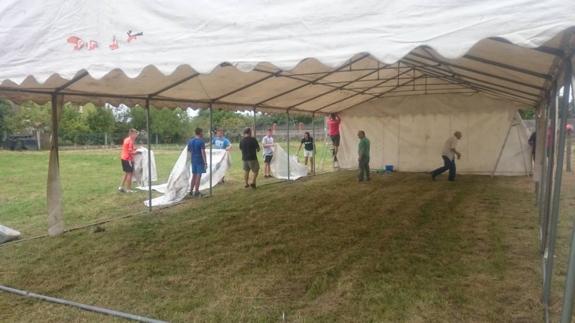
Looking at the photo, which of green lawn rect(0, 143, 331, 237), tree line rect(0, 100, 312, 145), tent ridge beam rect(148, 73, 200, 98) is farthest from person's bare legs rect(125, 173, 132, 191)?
tree line rect(0, 100, 312, 145)

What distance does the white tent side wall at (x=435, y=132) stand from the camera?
12.7m

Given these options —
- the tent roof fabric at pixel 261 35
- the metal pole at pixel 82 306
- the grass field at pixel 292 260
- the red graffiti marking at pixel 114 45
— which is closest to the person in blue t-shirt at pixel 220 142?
the grass field at pixel 292 260

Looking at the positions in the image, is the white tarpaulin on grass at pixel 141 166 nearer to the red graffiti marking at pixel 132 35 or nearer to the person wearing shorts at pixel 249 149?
the person wearing shorts at pixel 249 149

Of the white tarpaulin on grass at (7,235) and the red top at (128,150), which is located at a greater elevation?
the red top at (128,150)

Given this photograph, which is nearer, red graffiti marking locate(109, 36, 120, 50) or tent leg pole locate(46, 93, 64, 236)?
red graffiti marking locate(109, 36, 120, 50)

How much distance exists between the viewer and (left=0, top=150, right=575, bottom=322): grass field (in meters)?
3.57

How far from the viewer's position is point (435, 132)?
13656mm

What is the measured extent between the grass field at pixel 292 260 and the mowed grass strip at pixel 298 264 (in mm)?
17

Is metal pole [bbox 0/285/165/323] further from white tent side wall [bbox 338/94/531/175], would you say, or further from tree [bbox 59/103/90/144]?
tree [bbox 59/103/90/144]

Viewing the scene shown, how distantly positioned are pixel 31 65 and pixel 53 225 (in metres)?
2.97

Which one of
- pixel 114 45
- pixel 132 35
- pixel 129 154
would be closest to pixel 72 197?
pixel 129 154

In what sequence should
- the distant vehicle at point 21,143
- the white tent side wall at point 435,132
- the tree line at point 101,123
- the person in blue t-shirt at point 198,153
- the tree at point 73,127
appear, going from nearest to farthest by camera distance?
1. the person in blue t-shirt at point 198,153
2. the white tent side wall at point 435,132
3. the distant vehicle at point 21,143
4. the tree line at point 101,123
5. the tree at point 73,127

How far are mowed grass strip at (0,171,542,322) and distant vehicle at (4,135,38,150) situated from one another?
25.6m

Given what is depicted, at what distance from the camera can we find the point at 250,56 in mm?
2795
